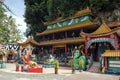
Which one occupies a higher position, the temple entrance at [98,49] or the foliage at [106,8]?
the foliage at [106,8]

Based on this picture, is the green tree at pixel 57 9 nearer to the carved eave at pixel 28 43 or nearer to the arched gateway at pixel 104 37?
the carved eave at pixel 28 43

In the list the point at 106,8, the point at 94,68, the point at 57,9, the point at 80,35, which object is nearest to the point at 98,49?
the point at 80,35

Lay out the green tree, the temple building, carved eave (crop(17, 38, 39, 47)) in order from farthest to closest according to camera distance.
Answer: carved eave (crop(17, 38, 39, 47)), the green tree, the temple building

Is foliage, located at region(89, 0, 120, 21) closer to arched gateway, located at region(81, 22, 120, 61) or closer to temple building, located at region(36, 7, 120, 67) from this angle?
temple building, located at region(36, 7, 120, 67)

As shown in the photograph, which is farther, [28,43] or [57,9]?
[57,9]

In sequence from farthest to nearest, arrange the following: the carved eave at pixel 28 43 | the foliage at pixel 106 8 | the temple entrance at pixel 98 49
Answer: the carved eave at pixel 28 43
the foliage at pixel 106 8
the temple entrance at pixel 98 49

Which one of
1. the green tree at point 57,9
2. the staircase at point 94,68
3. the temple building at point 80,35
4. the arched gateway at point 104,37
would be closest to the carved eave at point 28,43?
the temple building at point 80,35

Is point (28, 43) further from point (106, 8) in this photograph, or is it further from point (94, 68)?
point (94, 68)

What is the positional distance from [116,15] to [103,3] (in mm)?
2471

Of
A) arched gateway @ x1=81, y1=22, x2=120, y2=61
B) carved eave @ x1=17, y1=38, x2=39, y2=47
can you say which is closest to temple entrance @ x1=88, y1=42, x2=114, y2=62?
arched gateway @ x1=81, y1=22, x2=120, y2=61

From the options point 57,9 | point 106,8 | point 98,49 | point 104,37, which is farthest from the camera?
point 57,9

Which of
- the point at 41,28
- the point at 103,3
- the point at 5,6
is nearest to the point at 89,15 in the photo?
the point at 103,3

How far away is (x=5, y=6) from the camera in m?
3.80

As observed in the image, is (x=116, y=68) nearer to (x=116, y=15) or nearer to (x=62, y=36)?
(x=116, y=15)
